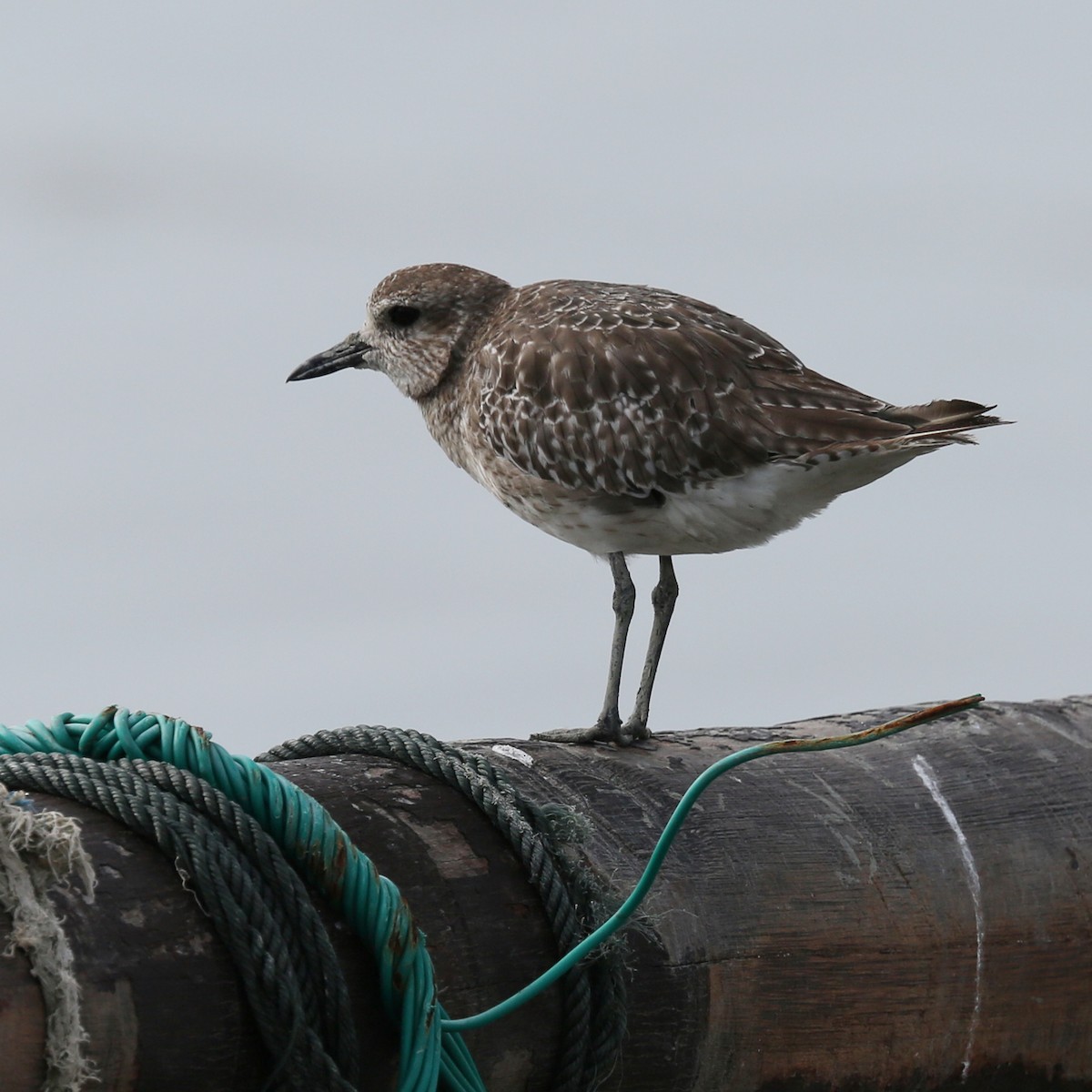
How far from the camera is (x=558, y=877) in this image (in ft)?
8.39

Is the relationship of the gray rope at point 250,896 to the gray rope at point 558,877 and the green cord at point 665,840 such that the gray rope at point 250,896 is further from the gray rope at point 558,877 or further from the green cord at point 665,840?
the gray rope at point 558,877

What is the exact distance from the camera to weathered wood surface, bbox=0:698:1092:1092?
204 cm

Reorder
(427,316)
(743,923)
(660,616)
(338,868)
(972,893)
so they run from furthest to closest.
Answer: (427,316) → (660,616) → (972,893) → (743,923) → (338,868)

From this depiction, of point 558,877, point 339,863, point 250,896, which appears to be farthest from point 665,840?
point 250,896

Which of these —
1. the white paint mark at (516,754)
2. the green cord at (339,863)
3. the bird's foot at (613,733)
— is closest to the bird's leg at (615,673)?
the bird's foot at (613,733)

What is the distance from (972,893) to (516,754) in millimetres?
960

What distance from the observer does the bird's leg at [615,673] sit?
365cm

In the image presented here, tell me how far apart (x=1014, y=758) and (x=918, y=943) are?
706 millimetres

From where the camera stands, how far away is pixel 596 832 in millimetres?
2861

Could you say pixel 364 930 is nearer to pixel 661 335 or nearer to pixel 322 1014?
pixel 322 1014

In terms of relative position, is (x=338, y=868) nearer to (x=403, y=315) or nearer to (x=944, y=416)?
(x=944, y=416)

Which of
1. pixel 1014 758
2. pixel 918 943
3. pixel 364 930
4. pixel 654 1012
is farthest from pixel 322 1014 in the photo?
pixel 1014 758

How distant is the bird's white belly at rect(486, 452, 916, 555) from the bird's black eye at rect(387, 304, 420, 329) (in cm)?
99

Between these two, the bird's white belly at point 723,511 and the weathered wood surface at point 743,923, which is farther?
the bird's white belly at point 723,511
